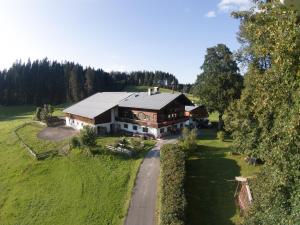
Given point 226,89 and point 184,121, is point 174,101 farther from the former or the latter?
point 226,89

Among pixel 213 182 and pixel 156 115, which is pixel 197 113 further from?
pixel 213 182

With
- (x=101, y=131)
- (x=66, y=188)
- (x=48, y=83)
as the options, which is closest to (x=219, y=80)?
(x=101, y=131)

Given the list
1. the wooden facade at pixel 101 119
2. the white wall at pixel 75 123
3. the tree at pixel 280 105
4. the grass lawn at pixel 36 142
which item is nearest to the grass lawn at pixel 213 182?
the tree at pixel 280 105

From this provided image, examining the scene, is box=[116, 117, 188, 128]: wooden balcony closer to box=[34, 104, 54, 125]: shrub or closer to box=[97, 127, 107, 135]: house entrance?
box=[97, 127, 107, 135]: house entrance

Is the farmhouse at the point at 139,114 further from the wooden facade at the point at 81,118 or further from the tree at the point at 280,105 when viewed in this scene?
the tree at the point at 280,105

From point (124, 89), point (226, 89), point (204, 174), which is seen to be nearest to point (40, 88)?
point (124, 89)

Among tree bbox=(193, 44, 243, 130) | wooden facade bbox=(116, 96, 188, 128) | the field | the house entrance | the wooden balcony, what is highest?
tree bbox=(193, 44, 243, 130)

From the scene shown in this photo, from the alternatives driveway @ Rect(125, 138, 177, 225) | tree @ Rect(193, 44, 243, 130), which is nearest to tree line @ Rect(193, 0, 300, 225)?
driveway @ Rect(125, 138, 177, 225)

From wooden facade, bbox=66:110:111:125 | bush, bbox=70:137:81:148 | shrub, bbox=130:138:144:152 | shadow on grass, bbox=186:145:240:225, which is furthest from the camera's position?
wooden facade, bbox=66:110:111:125
